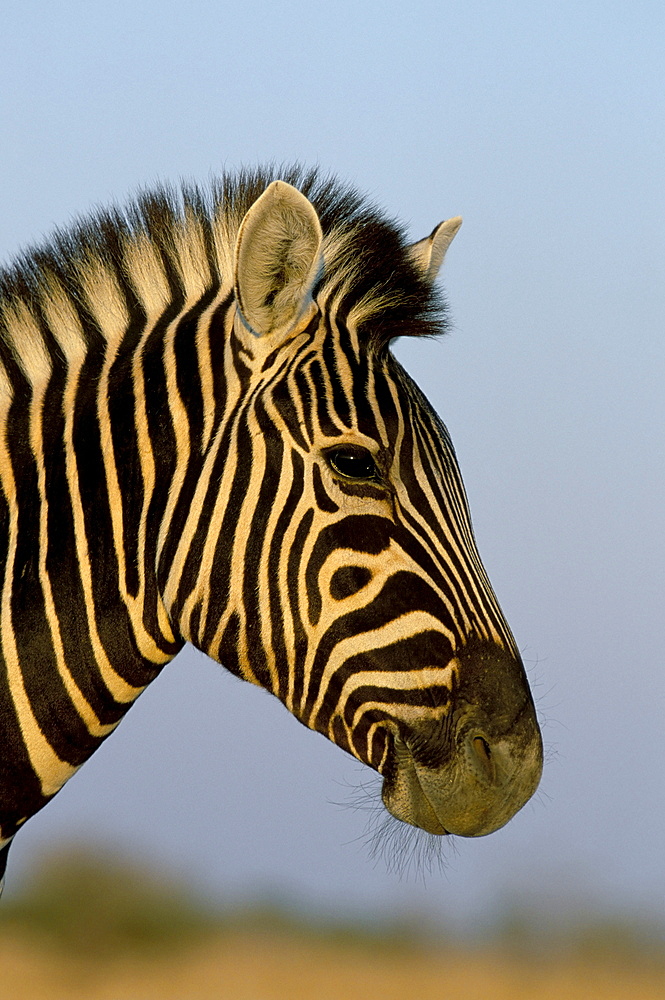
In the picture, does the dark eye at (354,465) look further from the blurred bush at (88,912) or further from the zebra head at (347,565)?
the blurred bush at (88,912)

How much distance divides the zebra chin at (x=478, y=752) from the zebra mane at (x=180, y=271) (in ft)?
5.29

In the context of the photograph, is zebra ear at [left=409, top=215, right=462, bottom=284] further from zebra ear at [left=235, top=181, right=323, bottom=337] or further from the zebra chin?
the zebra chin

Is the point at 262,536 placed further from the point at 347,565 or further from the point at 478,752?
the point at 478,752

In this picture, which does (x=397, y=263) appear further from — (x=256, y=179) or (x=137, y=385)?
(x=137, y=385)

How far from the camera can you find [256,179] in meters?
4.99

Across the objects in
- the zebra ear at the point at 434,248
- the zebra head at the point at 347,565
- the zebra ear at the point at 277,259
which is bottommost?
the zebra head at the point at 347,565

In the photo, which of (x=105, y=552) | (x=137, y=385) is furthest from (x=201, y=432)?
(x=105, y=552)

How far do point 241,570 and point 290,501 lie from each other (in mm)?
354

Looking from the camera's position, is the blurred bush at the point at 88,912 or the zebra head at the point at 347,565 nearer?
the zebra head at the point at 347,565

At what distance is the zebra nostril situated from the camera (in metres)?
3.89

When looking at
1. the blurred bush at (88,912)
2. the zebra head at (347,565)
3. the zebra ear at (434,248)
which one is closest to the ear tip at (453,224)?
the zebra ear at (434,248)

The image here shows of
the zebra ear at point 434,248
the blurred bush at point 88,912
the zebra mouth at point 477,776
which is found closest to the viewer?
the zebra mouth at point 477,776

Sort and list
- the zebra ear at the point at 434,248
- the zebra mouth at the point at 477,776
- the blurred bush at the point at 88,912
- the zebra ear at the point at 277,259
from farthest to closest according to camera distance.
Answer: the blurred bush at the point at 88,912 < the zebra ear at the point at 434,248 < the zebra ear at the point at 277,259 < the zebra mouth at the point at 477,776

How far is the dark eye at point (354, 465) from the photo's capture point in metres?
4.19
